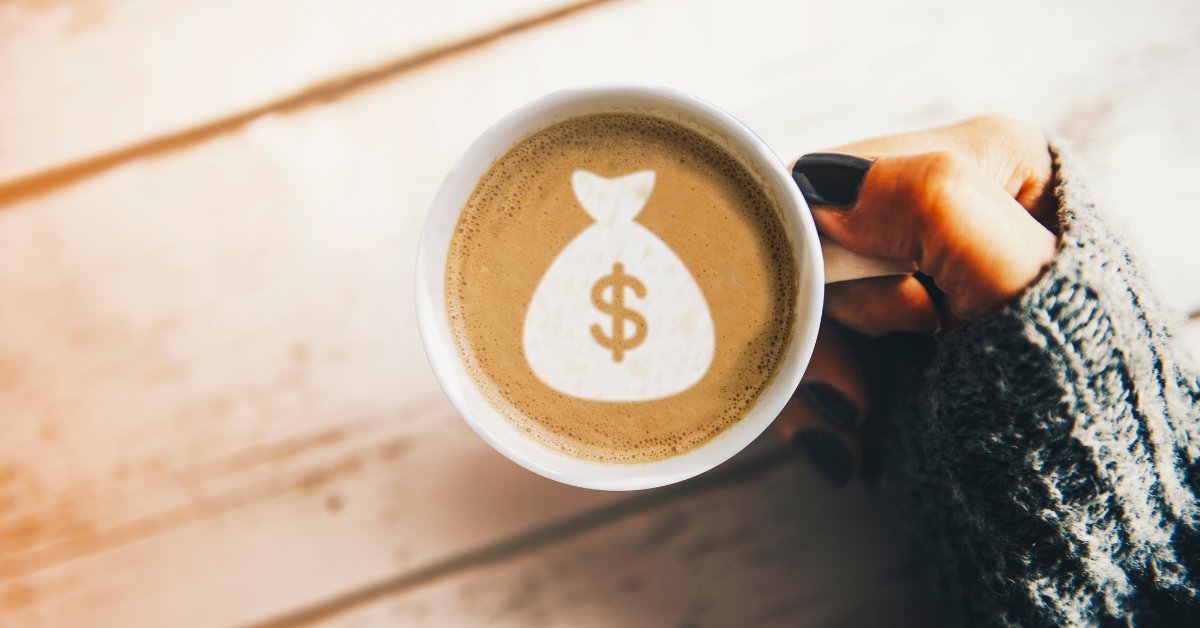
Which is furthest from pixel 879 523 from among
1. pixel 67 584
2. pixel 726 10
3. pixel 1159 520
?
pixel 67 584

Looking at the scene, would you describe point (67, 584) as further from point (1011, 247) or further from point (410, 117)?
point (1011, 247)

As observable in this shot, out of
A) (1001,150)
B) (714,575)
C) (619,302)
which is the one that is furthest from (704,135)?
(714,575)

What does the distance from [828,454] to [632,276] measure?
402 mm

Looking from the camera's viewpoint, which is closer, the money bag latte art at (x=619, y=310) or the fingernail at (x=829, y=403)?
the money bag latte art at (x=619, y=310)

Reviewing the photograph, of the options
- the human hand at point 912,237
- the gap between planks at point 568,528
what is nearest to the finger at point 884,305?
the human hand at point 912,237

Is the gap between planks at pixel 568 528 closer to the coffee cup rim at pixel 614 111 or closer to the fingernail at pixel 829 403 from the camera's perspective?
the fingernail at pixel 829 403

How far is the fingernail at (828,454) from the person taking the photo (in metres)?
0.81

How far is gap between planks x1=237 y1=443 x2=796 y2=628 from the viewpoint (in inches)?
33.0

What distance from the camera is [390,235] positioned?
855 millimetres

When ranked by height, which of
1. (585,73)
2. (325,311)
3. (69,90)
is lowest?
(325,311)

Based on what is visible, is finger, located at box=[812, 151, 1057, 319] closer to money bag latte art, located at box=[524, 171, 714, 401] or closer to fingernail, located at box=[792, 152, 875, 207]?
fingernail, located at box=[792, 152, 875, 207]

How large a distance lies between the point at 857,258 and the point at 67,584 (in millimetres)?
1218

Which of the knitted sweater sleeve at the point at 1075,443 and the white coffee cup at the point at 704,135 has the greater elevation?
the white coffee cup at the point at 704,135

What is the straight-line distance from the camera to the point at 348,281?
2.82 ft
